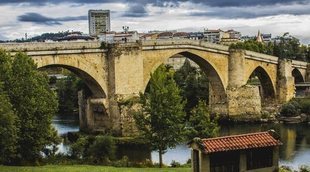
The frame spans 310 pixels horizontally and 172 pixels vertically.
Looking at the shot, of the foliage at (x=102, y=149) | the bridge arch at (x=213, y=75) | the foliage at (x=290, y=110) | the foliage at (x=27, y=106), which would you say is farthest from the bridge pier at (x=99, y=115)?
the foliage at (x=290, y=110)

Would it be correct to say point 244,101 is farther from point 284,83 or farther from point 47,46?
point 47,46

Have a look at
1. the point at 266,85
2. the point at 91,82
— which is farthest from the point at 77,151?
the point at 266,85

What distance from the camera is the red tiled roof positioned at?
792 inches

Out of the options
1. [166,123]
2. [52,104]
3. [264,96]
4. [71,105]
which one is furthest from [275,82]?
[52,104]

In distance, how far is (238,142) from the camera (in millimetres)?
20609

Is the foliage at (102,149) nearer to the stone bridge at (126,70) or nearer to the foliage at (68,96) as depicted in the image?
the stone bridge at (126,70)

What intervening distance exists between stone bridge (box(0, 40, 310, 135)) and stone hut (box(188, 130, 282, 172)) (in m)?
22.0

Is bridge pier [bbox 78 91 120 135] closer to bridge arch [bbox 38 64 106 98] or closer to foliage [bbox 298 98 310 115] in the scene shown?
bridge arch [bbox 38 64 106 98]

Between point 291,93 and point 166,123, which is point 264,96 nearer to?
point 291,93

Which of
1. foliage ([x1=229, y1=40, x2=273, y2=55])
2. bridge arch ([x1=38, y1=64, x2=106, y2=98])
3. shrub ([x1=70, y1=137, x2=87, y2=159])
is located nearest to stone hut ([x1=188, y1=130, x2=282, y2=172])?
shrub ([x1=70, y1=137, x2=87, y2=159])

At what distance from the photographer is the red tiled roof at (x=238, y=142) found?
66.0 ft

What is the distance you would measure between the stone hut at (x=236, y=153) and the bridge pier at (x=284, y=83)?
46.2 m

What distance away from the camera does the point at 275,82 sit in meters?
67.6

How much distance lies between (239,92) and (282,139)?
1443cm
